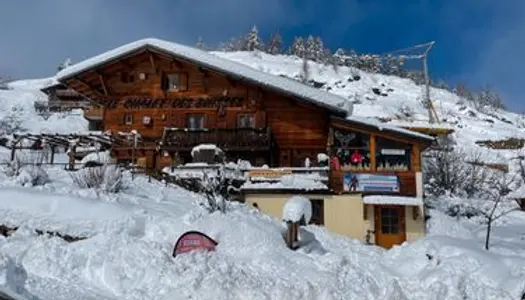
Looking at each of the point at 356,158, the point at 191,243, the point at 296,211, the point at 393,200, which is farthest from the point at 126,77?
the point at 191,243

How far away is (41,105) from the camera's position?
53.4m

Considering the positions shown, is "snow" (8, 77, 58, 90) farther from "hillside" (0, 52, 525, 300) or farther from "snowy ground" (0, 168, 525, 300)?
"snowy ground" (0, 168, 525, 300)

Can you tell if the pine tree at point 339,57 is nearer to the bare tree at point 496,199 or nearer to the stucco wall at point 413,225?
the bare tree at point 496,199

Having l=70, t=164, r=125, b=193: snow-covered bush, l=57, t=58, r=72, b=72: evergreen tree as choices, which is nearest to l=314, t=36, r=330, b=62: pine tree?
l=57, t=58, r=72, b=72: evergreen tree

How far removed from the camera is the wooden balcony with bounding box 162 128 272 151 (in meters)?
21.4

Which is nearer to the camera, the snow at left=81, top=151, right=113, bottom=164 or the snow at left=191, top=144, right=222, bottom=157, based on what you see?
the snow at left=191, top=144, right=222, bottom=157

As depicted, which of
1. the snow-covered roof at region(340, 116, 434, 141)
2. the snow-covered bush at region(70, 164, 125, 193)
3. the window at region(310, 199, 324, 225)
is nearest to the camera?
the snow-covered bush at region(70, 164, 125, 193)

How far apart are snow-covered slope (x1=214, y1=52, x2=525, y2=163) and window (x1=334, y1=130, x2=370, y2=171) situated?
28108 mm

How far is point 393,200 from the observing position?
17.8m

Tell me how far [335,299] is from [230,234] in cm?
319

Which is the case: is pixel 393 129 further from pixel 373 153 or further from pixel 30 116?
pixel 30 116

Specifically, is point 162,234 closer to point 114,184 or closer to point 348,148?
point 114,184

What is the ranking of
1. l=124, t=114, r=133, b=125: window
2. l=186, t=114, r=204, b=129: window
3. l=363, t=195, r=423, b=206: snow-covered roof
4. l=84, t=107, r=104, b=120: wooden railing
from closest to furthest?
1. l=363, t=195, r=423, b=206: snow-covered roof
2. l=186, t=114, r=204, b=129: window
3. l=124, t=114, r=133, b=125: window
4. l=84, t=107, r=104, b=120: wooden railing

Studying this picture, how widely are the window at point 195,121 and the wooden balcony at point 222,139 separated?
136cm
